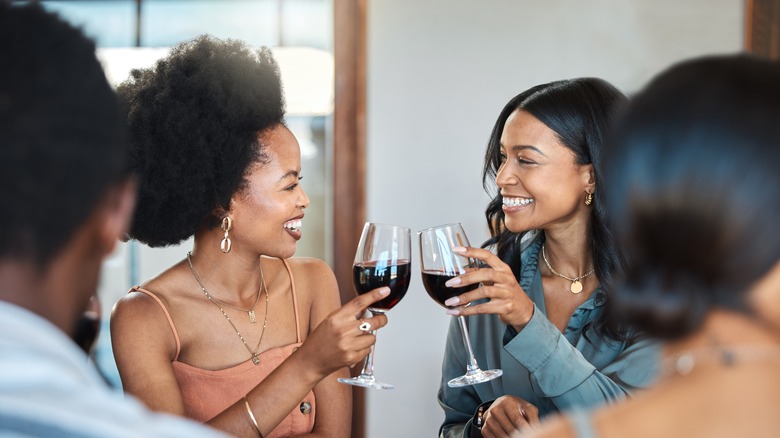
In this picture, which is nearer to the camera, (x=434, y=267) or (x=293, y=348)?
(x=434, y=267)

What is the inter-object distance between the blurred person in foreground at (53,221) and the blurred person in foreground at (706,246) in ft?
1.48

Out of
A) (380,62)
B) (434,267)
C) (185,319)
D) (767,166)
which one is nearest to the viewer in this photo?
(767,166)

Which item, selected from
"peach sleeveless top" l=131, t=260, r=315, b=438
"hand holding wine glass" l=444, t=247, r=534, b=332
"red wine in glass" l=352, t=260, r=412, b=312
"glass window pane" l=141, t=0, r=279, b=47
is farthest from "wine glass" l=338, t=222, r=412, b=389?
"glass window pane" l=141, t=0, r=279, b=47

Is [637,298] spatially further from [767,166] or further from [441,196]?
[441,196]

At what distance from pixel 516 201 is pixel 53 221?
1565 mm

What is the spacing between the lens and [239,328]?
2119 mm

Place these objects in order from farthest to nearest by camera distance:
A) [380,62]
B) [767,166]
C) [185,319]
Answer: [380,62]
[185,319]
[767,166]

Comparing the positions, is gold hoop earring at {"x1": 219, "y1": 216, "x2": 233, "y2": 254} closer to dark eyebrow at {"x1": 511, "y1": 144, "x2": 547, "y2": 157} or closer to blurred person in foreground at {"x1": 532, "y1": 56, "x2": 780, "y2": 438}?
dark eyebrow at {"x1": 511, "y1": 144, "x2": 547, "y2": 157}

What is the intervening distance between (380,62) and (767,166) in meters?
2.63

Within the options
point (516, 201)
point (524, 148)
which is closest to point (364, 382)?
point (516, 201)

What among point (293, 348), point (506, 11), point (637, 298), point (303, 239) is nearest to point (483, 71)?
point (506, 11)

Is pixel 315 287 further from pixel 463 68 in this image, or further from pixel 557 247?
pixel 463 68

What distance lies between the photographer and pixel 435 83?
10.8 feet

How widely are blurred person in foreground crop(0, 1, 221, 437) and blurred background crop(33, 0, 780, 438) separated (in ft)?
8.12
